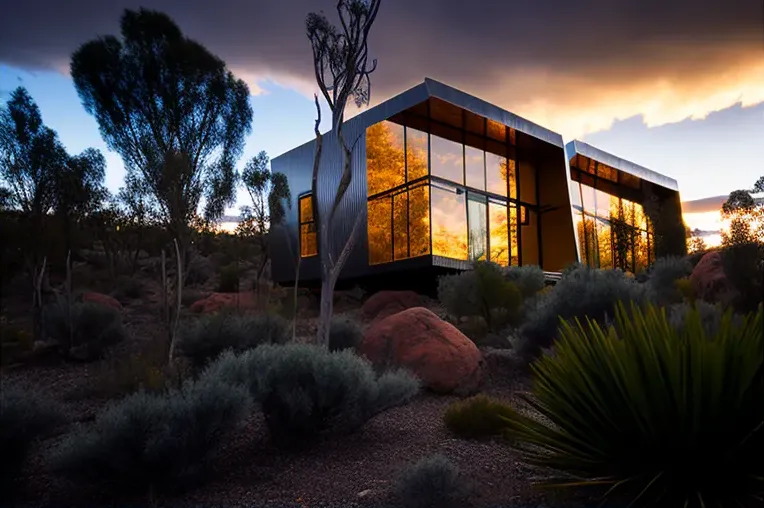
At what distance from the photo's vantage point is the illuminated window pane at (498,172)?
23812 millimetres

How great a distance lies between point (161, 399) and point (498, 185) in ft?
61.7

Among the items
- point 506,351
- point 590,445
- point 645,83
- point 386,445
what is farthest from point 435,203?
point 590,445

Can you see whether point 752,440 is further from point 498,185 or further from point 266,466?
point 498,185

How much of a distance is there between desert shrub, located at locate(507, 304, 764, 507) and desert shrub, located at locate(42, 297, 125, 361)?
35.9 feet

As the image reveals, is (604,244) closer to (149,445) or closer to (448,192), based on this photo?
(448,192)

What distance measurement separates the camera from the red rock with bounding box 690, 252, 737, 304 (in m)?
14.4

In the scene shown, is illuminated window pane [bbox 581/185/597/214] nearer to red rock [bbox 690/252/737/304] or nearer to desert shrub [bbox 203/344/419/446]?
red rock [bbox 690/252/737/304]

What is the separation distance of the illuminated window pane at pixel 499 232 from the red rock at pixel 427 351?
497 inches

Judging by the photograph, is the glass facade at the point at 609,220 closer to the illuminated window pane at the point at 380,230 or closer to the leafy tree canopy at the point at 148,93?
the illuminated window pane at the point at 380,230

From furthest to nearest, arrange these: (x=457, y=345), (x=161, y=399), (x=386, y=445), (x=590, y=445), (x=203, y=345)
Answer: (x=203, y=345), (x=457, y=345), (x=386, y=445), (x=161, y=399), (x=590, y=445)

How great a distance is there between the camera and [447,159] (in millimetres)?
21938

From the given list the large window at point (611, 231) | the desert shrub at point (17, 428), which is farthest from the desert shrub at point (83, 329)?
the large window at point (611, 231)

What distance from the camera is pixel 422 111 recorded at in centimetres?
2136

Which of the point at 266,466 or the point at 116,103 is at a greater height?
the point at 116,103
